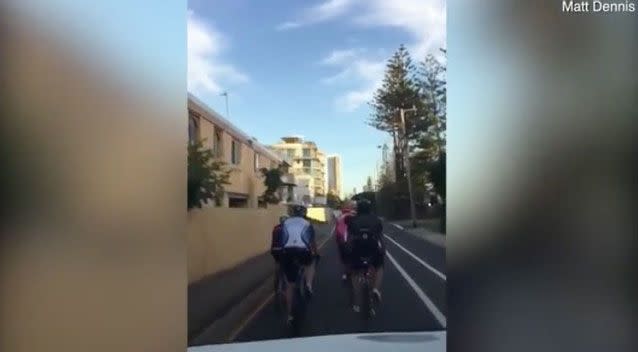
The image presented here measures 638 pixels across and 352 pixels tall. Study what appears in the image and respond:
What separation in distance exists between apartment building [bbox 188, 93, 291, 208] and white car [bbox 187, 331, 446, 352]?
2.64ft

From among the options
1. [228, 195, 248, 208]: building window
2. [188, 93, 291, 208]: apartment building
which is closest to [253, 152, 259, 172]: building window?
[188, 93, 291, 208]: apartment building

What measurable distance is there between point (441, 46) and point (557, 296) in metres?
1.32

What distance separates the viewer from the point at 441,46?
10.7ft

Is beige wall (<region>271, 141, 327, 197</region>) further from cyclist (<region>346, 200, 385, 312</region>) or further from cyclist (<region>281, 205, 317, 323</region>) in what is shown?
cyclist (<region>346, 200, 385, 312</region>)

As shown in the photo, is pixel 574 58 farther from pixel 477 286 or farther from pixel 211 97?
pixel 211 97

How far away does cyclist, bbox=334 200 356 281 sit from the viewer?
4.14 metres

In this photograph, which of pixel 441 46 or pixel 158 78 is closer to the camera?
pixel 158 78

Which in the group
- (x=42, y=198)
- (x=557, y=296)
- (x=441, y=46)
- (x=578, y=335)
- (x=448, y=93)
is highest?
(x=441, y=46)

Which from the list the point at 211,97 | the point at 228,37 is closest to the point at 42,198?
the point at 211,97

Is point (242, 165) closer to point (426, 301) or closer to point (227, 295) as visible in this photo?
point (227, 295)

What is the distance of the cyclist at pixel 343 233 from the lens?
13.6 ft

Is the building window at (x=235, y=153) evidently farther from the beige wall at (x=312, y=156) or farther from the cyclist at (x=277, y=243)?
the cyclist at (x=277, y=243)

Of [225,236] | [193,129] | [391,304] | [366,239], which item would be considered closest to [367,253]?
[366,239]

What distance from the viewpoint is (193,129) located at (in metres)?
3.14
